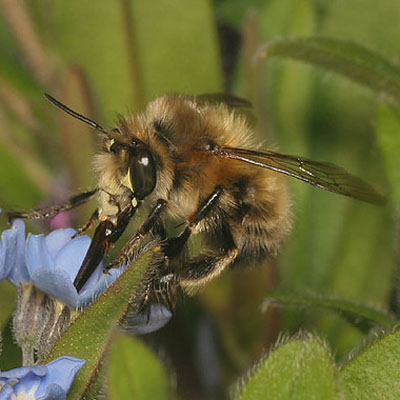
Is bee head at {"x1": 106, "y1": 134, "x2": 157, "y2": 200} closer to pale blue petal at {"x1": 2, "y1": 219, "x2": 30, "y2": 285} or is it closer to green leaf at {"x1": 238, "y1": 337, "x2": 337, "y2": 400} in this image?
pale blue petal at {"x1": 2, "y1": 219, "x2": 30, "y2": 285}

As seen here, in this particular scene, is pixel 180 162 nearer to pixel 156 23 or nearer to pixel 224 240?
pixel 224 240

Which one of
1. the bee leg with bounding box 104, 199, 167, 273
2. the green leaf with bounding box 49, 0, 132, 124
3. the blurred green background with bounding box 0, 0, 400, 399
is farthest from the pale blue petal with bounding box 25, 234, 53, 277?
the green leaf with bounding box 49, 0, 132, 124

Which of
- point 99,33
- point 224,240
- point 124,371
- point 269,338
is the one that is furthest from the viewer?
point 99,33

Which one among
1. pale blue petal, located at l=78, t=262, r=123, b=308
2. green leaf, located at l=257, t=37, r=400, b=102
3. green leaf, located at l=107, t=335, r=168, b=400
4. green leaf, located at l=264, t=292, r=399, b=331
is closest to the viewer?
green leaf, located at l=107, t=335, r=168, b=400

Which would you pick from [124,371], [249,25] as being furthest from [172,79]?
[124,371]

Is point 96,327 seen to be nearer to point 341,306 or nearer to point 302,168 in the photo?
point 302,168

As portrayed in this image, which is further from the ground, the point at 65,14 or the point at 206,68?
the point at 65,14

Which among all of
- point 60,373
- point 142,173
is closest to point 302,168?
point 142,173
